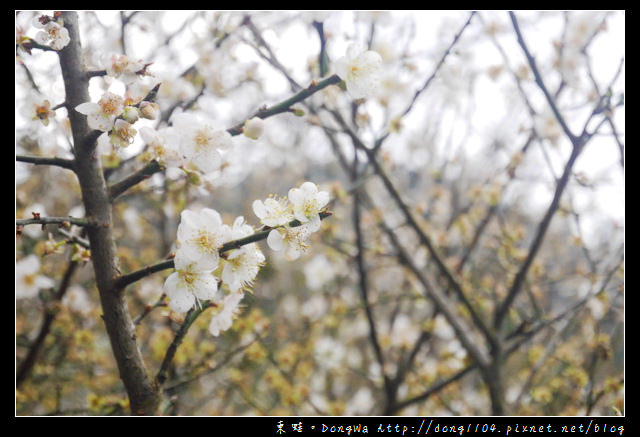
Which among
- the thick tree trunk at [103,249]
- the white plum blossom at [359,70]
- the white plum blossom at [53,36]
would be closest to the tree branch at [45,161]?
the thick tree trunk at [103,249]

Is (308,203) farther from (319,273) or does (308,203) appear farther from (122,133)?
(319,273)

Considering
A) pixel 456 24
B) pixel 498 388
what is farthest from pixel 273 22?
pixel 498 388

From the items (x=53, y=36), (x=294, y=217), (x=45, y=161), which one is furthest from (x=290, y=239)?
(x=53, y=36)

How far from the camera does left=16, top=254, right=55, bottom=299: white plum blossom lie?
2594 mm

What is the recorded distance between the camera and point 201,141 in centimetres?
129

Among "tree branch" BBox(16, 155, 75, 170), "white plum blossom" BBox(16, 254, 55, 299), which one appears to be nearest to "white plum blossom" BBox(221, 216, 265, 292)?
"tree branch" BBox(16, 155, 75, 170)

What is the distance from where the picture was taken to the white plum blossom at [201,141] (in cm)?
128

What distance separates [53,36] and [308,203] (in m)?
0.83

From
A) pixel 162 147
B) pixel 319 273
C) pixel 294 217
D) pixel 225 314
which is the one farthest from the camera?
pixel 319 273

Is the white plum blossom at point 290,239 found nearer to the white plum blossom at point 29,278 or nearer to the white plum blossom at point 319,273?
the white plum blossom at point 29,278

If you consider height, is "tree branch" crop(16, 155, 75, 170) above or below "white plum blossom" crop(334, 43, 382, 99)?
below

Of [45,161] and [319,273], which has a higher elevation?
[319,273]

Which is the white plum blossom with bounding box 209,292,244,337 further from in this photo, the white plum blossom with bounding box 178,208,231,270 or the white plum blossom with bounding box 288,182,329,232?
the white plum blossom with bounding box 288,182,329,232
